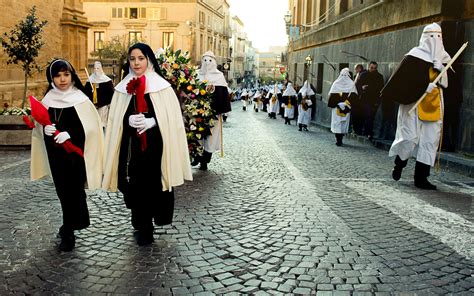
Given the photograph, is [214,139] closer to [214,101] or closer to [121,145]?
[214,101]

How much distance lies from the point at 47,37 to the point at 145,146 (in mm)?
19084

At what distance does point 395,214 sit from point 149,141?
3.11m

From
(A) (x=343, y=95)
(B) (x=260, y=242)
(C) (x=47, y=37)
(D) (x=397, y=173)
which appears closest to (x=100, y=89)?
(A) (x=343, y=95)

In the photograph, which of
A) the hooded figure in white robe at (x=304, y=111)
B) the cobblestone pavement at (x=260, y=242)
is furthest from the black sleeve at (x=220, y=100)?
the hooded figure in white robe at (x=304, y=111)

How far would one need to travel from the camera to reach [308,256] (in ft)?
15.2

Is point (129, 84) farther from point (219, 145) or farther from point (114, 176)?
point (219, 145)

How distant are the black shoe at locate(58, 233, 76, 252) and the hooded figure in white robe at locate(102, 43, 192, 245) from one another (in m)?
0.57

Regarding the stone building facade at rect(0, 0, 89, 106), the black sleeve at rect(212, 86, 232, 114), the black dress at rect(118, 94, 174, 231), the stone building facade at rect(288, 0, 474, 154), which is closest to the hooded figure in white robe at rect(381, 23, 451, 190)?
the black sleeve at rect(212, 86, 232, 114)

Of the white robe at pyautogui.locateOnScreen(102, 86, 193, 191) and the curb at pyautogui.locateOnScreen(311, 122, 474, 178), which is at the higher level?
the white robe at pyautogui.locateOnScreen(102, 86, 193, 191)

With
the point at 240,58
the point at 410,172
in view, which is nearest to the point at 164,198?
the point at 410,172

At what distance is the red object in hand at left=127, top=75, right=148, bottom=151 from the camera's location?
4695mm

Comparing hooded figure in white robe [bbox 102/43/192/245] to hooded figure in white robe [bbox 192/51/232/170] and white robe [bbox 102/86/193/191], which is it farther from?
hooded figure in white robe [bbox 192/51/232/170]

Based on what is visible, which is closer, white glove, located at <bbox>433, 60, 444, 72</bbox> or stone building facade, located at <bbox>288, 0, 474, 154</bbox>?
white glove, located at <bbox>433, 60, 444, 72</bbox>

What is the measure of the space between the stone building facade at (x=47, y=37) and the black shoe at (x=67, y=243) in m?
14.0
